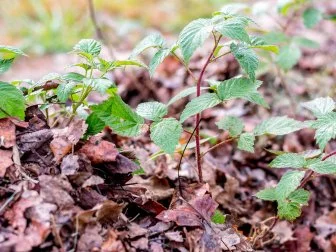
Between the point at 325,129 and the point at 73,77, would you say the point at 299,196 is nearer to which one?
the point at 325,129

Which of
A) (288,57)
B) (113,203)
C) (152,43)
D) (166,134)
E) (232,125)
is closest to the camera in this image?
(113,203)

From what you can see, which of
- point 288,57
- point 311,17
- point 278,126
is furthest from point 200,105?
point 311,17

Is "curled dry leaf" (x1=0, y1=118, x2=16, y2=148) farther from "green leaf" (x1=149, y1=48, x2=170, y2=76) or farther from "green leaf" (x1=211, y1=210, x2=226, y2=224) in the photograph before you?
"green leaf" (x1=211, y1=210, x2=226, y2=224)

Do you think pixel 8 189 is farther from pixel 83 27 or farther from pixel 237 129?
pixel 83 27

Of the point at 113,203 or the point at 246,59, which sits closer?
the point at 113,203

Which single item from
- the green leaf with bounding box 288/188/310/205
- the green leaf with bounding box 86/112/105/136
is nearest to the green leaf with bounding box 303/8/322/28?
the green leaf with bounding box 288/188/310/205

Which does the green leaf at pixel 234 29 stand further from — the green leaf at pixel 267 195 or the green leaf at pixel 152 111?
the green leaf at pixel 267 195

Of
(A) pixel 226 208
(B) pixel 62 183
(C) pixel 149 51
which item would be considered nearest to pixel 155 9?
(C) pixel 149 51
